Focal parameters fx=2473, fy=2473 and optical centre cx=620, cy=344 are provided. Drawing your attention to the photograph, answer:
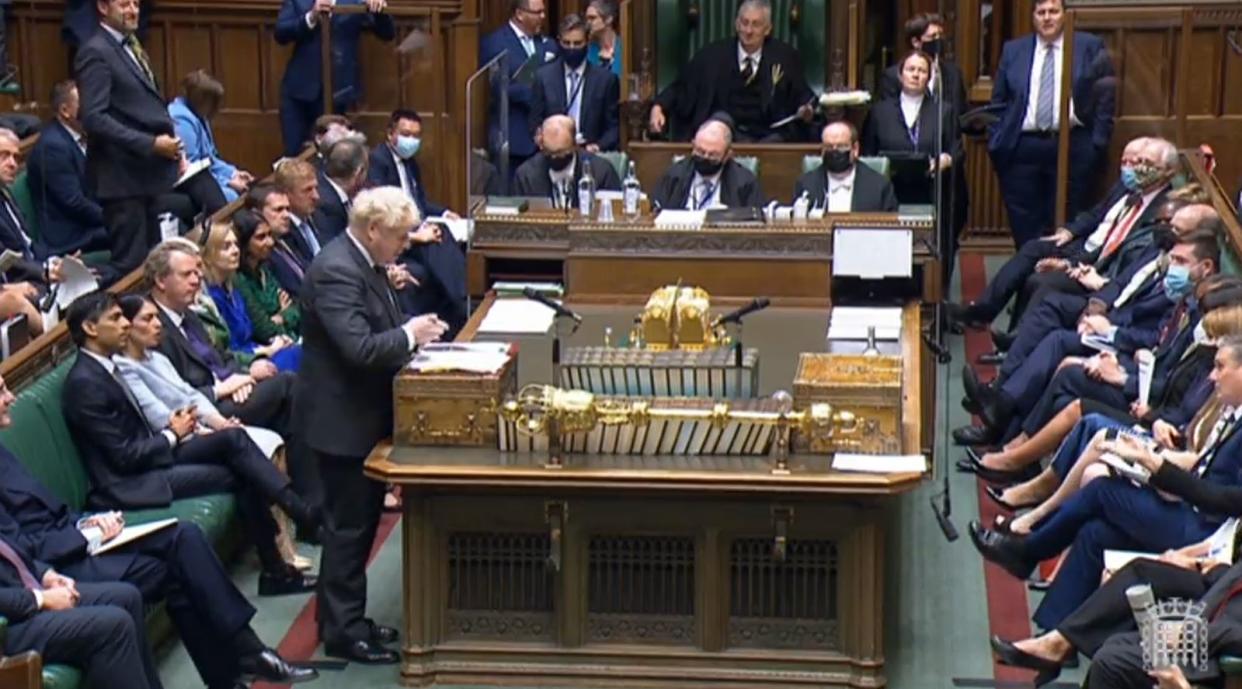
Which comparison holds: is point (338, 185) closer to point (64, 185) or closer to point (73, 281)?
point (64, 185)

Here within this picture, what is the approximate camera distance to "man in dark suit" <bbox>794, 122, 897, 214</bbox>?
11719mm

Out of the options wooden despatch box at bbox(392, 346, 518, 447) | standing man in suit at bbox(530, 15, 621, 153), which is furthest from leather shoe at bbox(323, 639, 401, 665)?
standing man in suit at bbox(530, 15, 621, 153)

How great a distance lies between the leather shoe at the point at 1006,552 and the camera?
28.4 feet

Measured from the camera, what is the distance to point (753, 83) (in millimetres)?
13578

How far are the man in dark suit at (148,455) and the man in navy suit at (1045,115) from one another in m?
5.58

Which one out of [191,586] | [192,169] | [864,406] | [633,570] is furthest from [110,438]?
[192,169]

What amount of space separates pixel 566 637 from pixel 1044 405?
287 centimetres

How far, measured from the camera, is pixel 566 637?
802cm

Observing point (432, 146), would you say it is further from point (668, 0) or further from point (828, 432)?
point (828, 432)

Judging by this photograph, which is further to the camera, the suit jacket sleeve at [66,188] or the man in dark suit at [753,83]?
the man in dark suit at [753,83]

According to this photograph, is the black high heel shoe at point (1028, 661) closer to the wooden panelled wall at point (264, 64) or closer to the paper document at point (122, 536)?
the paper document at point (122, 536)

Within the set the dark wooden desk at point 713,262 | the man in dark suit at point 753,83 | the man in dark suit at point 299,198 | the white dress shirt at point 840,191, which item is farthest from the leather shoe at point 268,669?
the man in dark suit at point 753,83

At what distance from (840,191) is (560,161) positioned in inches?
54.6

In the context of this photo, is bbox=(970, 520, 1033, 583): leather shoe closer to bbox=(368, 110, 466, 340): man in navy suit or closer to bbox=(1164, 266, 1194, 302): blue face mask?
bbox=(1164, 266, 1194, 302): blue face mask
